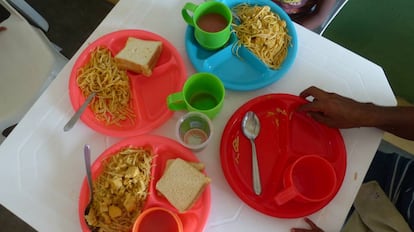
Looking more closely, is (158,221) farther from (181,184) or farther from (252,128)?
(252,128)

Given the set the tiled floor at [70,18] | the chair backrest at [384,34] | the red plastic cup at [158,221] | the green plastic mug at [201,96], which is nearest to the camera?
the red plastic cup at [158,221]

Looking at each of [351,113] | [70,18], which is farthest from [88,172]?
[70,18]

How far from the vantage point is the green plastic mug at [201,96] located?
3.35ft

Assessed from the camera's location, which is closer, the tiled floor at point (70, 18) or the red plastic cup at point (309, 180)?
the red plastic cup at point (309, 180)

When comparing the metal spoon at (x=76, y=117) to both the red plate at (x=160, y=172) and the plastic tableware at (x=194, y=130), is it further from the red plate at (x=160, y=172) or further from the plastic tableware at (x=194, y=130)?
the plastic tableware at (x=194, y=130)

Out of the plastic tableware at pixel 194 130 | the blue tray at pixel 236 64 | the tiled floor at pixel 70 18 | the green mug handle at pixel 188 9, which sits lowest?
the tiled floor at pixel 70 18

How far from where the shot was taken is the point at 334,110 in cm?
106

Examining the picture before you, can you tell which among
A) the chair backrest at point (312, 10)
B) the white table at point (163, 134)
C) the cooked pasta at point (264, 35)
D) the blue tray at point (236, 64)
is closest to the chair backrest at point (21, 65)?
the white table at point (163, 134)

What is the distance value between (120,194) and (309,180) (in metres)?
0.43

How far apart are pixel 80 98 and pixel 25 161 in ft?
0.65

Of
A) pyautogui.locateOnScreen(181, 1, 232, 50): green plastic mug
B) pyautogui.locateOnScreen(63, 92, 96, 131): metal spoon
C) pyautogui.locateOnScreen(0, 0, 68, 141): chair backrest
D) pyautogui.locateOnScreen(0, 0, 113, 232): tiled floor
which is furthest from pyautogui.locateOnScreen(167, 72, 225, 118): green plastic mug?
pyautogui.locateOnScreen(0, 0, 113, 232): tiled floor

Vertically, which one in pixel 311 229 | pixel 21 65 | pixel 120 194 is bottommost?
pixel 21 65

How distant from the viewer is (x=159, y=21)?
47.7 inches

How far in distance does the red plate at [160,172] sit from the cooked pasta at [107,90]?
77mm
